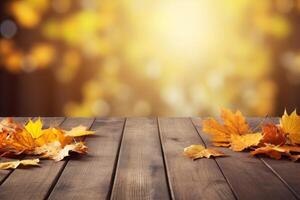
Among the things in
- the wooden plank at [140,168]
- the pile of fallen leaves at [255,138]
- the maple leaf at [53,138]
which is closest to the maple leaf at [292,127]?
the pile of fallen leaves at [255,138]

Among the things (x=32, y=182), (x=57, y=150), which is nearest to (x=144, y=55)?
(x=57, y=150)

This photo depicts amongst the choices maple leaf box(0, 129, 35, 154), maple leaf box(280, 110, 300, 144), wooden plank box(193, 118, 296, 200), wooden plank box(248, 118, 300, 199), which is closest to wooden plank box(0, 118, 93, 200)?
maple leaf box(0, 129, 35, 154)

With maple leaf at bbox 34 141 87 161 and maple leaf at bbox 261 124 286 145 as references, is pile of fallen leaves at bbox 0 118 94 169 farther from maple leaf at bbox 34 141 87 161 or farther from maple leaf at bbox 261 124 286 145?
maple leaf at bbox 261 124 286 145

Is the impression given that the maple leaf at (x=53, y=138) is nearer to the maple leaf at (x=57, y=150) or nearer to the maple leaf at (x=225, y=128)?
the maple leaf at (x=57, y=150)

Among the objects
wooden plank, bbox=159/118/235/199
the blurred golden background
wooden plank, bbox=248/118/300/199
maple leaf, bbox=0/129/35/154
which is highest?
the blurred golden background

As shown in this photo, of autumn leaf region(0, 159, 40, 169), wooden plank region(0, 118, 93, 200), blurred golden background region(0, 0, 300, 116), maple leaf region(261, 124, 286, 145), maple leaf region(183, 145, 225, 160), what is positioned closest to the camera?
wooden plank region(0, 118, 93, 200)

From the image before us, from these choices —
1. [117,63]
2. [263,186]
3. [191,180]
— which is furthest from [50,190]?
[117,63]

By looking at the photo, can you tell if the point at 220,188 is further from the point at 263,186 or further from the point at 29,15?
the point at 29,15
